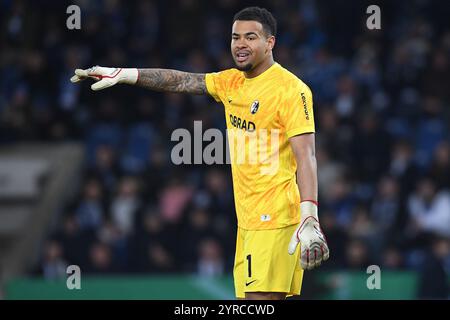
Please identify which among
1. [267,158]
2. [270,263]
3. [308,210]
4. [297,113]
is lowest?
[270,263]

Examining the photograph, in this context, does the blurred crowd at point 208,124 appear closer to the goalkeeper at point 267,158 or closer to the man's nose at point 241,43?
the goalkeeper at point 267,158

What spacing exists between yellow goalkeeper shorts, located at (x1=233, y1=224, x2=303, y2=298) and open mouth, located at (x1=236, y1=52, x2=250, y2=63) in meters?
1.04

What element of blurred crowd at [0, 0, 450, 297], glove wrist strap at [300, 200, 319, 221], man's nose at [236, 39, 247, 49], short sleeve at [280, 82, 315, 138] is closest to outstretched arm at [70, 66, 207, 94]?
man's nose at [236, 39, 247, 49]

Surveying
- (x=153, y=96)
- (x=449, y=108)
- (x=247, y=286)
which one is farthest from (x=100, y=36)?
(x=247, y=286)

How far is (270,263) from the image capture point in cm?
645

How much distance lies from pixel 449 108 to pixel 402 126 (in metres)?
0.73

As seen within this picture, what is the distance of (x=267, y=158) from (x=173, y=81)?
91 centimetres

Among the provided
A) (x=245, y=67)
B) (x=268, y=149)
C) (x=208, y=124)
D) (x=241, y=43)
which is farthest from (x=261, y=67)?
(x=208, y=124)

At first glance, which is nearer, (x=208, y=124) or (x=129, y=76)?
(x=129, y=76)

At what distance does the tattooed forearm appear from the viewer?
6.96 m

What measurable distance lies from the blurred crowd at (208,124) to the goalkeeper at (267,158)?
5.67 m

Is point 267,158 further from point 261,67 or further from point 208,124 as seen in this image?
point 208,124

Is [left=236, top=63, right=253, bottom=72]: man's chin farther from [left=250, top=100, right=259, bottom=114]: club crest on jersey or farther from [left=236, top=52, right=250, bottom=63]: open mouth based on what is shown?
[left=250, top=100, right=259, bottom=114]: club crest on jersey

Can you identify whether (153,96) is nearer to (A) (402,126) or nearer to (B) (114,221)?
(B) (114,221)
